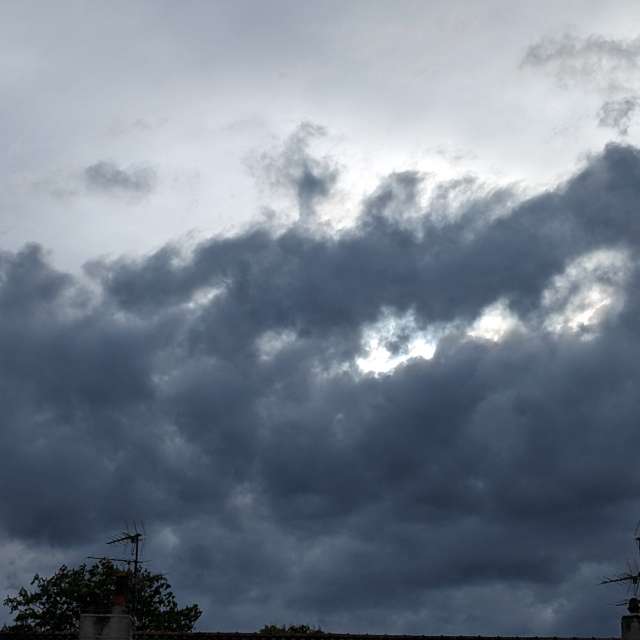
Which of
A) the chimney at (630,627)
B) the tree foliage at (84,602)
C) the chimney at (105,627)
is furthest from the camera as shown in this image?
the tree foliage at (84,602)

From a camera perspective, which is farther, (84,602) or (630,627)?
(84,602)

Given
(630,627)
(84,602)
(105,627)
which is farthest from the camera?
(84,602)

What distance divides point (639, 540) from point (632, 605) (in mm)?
13264

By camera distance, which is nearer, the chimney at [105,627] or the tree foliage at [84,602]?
the chimney at [105,627]

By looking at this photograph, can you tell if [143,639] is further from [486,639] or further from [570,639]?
[570,639]

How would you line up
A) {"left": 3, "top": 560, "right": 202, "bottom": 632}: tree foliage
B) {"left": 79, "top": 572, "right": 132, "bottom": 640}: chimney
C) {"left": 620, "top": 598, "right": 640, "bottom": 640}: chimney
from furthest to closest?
1. {"left": 3, "top": 560, "right": 202, "bottom": 632}: tree foliage
2. {"left": 620, "top": 598, "right": 640, "bottom": 640}: chimney
3. {"left": 79, "top": 572, "right": 132, "bottom": 640}: chimney

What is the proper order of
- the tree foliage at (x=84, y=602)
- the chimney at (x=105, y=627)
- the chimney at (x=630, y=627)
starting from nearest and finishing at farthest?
the chimney at (x=105, y=627) → the chimney at (x=630, y=627) → the tree foliage at (x=84, y=602)

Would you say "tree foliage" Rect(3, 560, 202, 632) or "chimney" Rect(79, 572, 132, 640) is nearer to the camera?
"chimney" Rect(79, 572, 132, 640)

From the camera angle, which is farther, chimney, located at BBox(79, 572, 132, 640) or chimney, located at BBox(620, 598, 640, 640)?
chimney, located at BBox(620, 598, 640, 640)

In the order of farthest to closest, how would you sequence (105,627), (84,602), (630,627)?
(84,602) < (630,627) < (105,627)

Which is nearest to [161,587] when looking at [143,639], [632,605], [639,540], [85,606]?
[85,606]

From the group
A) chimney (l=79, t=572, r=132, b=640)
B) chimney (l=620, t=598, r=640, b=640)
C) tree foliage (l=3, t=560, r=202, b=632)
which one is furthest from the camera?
tree foliage (l=3, t=560, r=202, b=632)

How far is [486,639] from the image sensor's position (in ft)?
201

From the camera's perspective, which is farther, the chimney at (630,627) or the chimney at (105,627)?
the chimney at (630,627)
